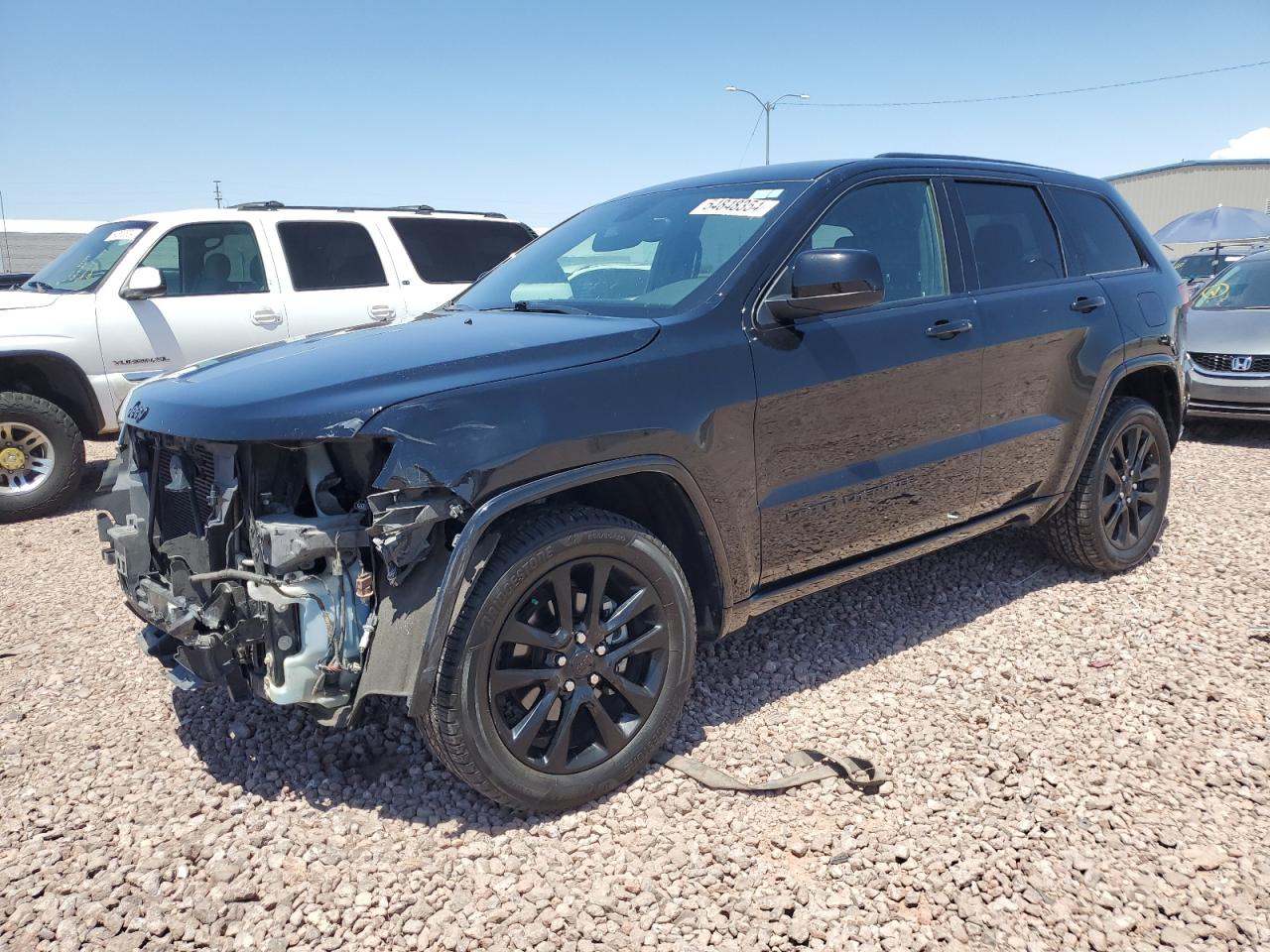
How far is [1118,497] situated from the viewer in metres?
4.40

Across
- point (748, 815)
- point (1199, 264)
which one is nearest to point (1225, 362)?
point (748, 815)

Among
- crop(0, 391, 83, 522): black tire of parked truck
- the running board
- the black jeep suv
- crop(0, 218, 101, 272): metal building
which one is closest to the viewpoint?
the black jeep suv

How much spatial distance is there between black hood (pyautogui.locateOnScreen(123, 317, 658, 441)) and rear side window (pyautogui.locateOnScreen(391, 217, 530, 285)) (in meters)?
4.55

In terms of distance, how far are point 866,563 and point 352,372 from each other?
192 centimetres

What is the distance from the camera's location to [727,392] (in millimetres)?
2859

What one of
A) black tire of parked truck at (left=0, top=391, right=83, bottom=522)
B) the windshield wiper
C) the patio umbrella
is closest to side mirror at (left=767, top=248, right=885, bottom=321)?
the windshield wiper

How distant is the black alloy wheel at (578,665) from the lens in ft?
8.52

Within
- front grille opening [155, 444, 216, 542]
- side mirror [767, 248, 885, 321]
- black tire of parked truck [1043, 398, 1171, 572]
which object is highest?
side mirror [767, 248, 885, 321]

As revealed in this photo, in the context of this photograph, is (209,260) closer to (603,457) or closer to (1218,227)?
(603,457)

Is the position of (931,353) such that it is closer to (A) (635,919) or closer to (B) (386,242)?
(A) (635,919)

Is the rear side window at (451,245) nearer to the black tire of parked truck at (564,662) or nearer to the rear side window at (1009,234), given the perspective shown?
the rear side window at (1009,234)

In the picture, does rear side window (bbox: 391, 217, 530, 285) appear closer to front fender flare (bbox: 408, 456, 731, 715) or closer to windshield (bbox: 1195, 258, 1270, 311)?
front fender flare (bbox: 408, 456, 731, 715)

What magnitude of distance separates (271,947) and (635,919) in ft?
2.94

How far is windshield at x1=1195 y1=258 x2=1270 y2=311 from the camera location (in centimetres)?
866
